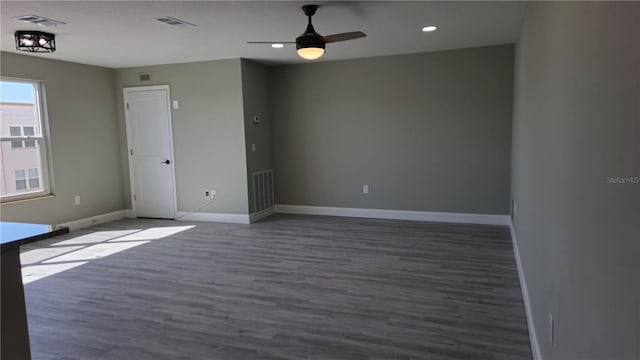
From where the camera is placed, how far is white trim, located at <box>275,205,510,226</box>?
579 cm

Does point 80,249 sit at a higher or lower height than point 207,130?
lower

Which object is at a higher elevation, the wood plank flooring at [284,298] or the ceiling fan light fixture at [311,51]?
the ceiling fan light fixture at [311,51]

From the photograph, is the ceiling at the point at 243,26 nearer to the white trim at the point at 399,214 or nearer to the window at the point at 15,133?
the window at the point at 15,133

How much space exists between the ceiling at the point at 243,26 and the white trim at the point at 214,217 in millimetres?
2334

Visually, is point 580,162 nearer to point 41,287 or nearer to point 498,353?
point 498,353

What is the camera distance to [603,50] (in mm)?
1106

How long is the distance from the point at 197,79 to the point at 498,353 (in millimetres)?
5412

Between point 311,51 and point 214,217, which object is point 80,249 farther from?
point 311,51

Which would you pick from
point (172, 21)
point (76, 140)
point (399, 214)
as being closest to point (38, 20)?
point (172, 21)

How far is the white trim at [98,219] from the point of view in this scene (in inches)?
239

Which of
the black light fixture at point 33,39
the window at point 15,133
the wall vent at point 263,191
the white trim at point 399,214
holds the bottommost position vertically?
the white trim at point 399,214

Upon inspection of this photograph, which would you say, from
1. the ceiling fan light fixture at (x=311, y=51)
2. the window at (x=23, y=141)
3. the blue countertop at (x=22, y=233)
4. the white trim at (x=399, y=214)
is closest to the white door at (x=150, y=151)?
the window at (x=23, y=141)

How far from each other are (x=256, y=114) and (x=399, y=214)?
2650 mm

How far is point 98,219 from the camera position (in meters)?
6.50
